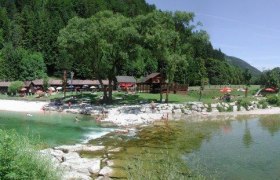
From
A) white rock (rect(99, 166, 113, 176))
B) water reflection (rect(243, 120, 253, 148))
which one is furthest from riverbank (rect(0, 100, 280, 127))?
white rock (rect(99, 166, 113, 176))

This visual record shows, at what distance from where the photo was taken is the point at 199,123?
1823 inches

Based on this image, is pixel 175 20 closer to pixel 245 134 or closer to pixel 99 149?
pixel 245 134

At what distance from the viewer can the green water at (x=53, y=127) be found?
3534 centimetres

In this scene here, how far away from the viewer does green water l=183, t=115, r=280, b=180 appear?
22828mm

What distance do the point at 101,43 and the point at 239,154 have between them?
33955mm

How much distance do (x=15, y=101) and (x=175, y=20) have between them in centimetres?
3303

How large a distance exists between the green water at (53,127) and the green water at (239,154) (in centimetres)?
1165

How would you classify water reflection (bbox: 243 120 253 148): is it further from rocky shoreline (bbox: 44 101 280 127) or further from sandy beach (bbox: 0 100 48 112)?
sandy beach (bbox: 0 100 48 112)

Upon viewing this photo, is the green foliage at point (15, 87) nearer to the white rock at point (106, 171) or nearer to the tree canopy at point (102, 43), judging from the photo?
the tree canopy at point (102, 43)

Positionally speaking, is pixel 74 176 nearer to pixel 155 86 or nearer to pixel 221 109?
pixel 221 109

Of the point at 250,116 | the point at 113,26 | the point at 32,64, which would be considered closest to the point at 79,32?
the point at 113,26

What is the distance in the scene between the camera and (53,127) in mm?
42719

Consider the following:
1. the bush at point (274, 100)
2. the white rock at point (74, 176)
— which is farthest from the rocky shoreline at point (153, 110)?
the white rock at point (74, 176)

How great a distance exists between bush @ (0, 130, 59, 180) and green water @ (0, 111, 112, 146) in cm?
1451
